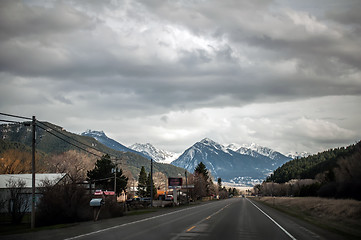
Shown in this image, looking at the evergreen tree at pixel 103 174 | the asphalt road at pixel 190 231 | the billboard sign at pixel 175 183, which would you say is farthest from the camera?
the billboard sign at pixel 175 183

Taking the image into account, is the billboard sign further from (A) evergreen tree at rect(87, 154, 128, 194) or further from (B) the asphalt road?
(B) the asphalt road

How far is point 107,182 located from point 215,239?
7381 centimetres

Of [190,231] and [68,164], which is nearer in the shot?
[190,231]

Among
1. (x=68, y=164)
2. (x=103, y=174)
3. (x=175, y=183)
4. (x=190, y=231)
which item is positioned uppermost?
(x=68, y=164)

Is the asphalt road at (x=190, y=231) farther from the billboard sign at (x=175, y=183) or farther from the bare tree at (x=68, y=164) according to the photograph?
the billboard sign at (x=175, y=183)

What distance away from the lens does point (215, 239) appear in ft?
54.0

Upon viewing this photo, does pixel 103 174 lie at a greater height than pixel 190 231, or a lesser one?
greater

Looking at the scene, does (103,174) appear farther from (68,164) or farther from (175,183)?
(175,183)

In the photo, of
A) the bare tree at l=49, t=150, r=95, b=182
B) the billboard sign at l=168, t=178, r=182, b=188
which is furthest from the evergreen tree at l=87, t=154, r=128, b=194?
the billboard sign at l=168, t=178, r=182, b=188

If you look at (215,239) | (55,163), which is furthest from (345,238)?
(55,163)

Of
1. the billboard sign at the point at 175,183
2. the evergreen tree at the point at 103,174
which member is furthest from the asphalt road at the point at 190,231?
the billboard sign at the point at 175,183

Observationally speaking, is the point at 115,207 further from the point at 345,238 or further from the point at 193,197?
the point at 193,197

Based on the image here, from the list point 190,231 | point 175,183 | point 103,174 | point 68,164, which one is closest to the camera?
point 190,231

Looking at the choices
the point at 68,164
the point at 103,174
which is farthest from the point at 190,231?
the point at 68,164
